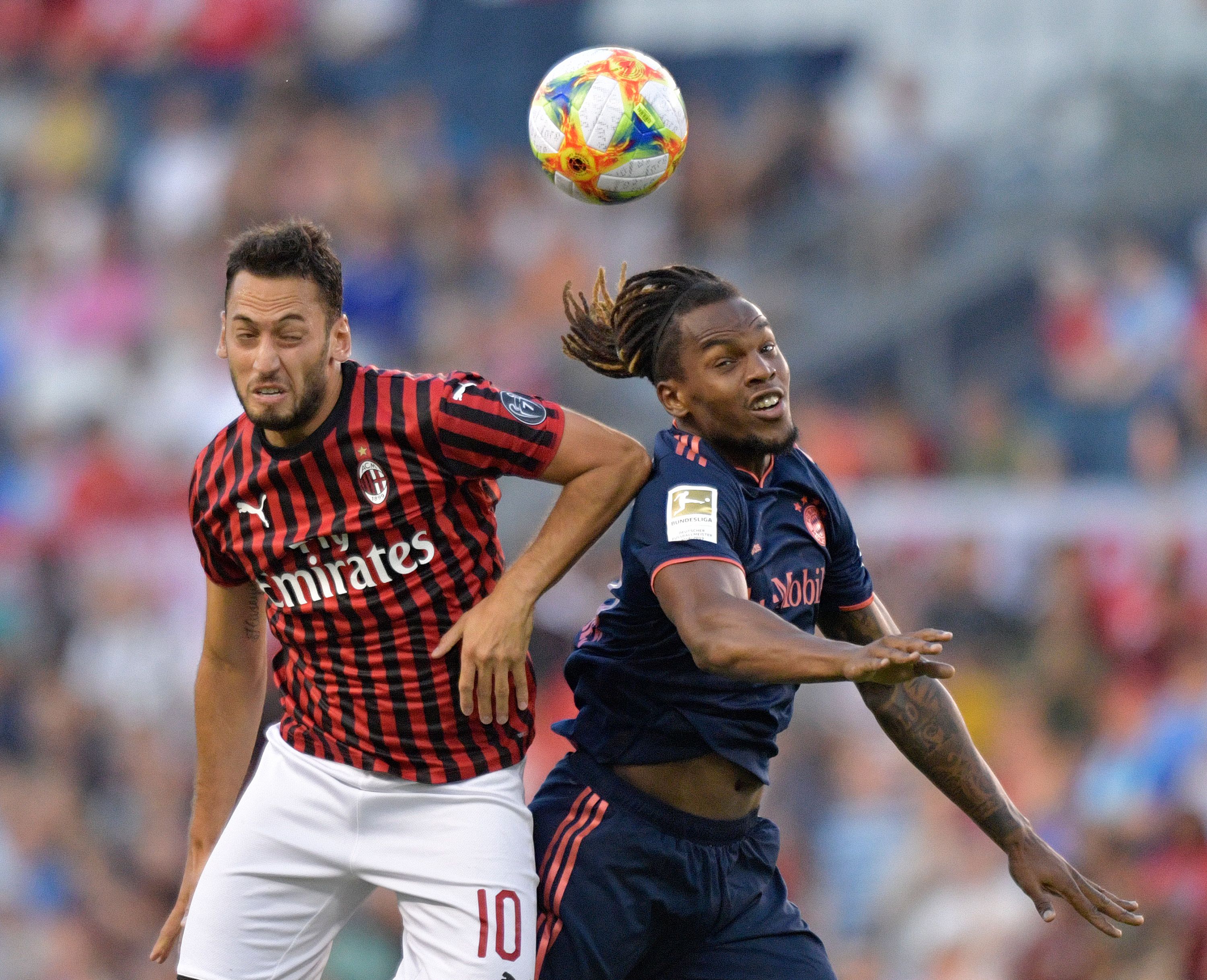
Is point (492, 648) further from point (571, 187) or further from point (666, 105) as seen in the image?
point (666, 105)

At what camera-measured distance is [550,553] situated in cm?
359

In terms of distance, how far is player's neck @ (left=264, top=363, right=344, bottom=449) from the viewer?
359 centimetres

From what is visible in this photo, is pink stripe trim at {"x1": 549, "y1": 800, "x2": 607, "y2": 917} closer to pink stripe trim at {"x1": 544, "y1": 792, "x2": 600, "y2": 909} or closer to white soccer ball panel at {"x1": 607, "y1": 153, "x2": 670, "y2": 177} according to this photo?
pink stripe trim at {"x1": 544, "y1": 792, "x2": 600, "y2": 909}

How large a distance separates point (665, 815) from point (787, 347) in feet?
20.1

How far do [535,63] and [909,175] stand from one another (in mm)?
2936

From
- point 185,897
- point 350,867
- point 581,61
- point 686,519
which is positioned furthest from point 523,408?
point 185,897

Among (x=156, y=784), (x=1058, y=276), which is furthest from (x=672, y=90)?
(x=156, y=784)

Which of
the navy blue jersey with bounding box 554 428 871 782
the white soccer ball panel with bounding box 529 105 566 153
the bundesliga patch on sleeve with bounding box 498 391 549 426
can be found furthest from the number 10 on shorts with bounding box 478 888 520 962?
the white soccer ball panel with bounding box 529 105 566 153

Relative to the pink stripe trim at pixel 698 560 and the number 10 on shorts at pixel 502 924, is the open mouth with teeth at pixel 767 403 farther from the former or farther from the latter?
the number 10 on shorts at pixel 502 924

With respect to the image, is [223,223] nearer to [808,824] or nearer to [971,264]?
[971,264]

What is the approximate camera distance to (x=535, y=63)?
11.2 metres

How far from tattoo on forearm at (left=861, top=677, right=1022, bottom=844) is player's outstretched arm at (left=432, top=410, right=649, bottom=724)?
78 centimetres

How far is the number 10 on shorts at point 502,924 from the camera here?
3432 millimetres

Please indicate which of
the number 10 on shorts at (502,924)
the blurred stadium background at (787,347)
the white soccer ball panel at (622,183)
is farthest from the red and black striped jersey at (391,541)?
the blurred stadium background at (787,347)
